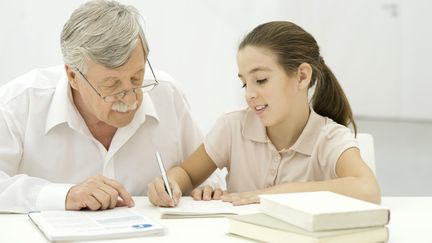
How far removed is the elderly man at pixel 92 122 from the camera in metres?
1.69

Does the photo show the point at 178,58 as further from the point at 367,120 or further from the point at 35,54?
the point at 367,120

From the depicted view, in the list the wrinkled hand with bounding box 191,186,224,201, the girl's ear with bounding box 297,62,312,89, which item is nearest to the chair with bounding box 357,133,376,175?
the girl's ear with bounding box 297,62,312,89

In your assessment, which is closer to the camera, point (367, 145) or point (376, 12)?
point (367, 145)

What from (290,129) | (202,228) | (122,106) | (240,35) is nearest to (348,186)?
(290,129)

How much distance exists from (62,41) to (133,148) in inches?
16.4

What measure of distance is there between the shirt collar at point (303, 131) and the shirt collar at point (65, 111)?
318mm

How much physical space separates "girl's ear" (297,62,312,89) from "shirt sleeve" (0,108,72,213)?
74 centimetres

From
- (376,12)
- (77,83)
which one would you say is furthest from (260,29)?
(376,12)

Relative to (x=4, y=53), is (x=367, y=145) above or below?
below

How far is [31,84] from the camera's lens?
2.01m

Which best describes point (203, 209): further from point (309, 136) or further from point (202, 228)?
point (309, 136)

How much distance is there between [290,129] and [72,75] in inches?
26.7

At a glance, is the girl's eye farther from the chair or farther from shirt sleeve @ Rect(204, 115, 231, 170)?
the chair

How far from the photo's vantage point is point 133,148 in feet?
6.76
